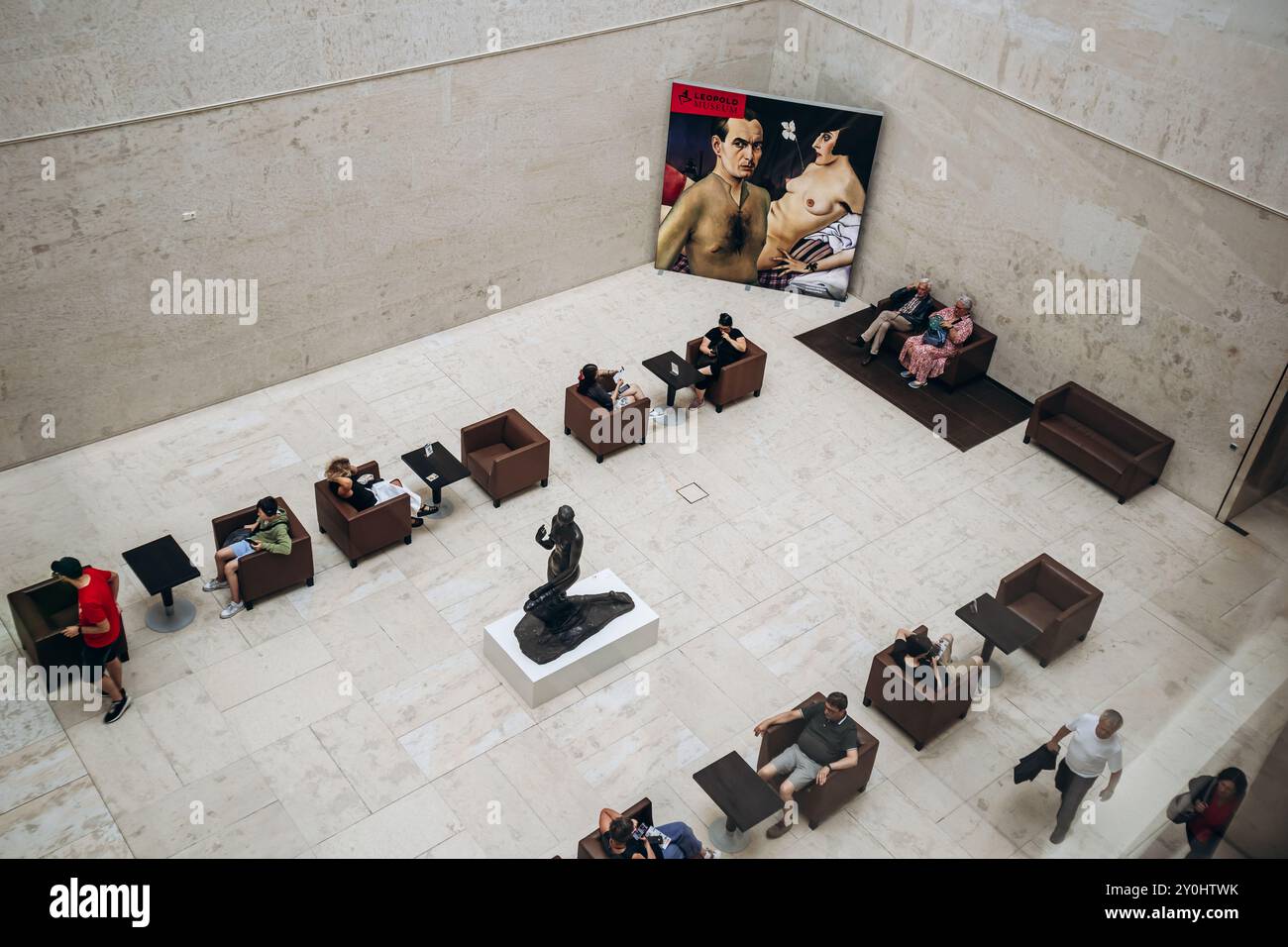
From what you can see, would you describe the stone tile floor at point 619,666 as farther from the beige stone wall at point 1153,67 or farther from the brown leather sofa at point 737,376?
the beige stone wall at point 1153,67

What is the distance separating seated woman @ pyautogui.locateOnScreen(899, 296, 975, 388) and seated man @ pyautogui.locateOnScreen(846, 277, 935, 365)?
0.23 metres

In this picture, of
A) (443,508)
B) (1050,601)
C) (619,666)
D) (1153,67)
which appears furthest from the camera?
(443,508)

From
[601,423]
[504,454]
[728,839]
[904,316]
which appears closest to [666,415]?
[601,423]

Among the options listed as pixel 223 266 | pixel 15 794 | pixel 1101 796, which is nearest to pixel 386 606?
pixel 15 794

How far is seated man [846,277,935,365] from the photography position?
14906mm

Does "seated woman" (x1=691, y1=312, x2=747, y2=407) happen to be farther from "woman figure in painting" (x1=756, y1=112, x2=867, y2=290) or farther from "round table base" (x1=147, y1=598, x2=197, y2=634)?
"round table base" (x1=147, y1=598, x2=197, y2=634)

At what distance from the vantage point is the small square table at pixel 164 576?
34.7ft

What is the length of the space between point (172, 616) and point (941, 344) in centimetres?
940

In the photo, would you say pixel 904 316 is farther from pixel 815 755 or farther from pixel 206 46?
pixel 206 46

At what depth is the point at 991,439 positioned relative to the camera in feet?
46.0

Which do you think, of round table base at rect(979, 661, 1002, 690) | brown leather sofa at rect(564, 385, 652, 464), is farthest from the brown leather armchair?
brown leather sofa at rect(564, 385, 652, 464)

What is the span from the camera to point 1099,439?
538 inches

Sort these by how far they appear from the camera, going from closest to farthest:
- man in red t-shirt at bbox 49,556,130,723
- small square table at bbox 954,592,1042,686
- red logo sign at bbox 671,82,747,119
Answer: man in red t-shirt at bbox 49,556,130,723 < small square table at bbox 954,592,1042,686 < red logo sign at bbox 671,82,747,119

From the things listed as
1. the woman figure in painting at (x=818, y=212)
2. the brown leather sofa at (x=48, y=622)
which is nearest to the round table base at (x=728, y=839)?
the brown leather sofa at (x=48, y=622)
